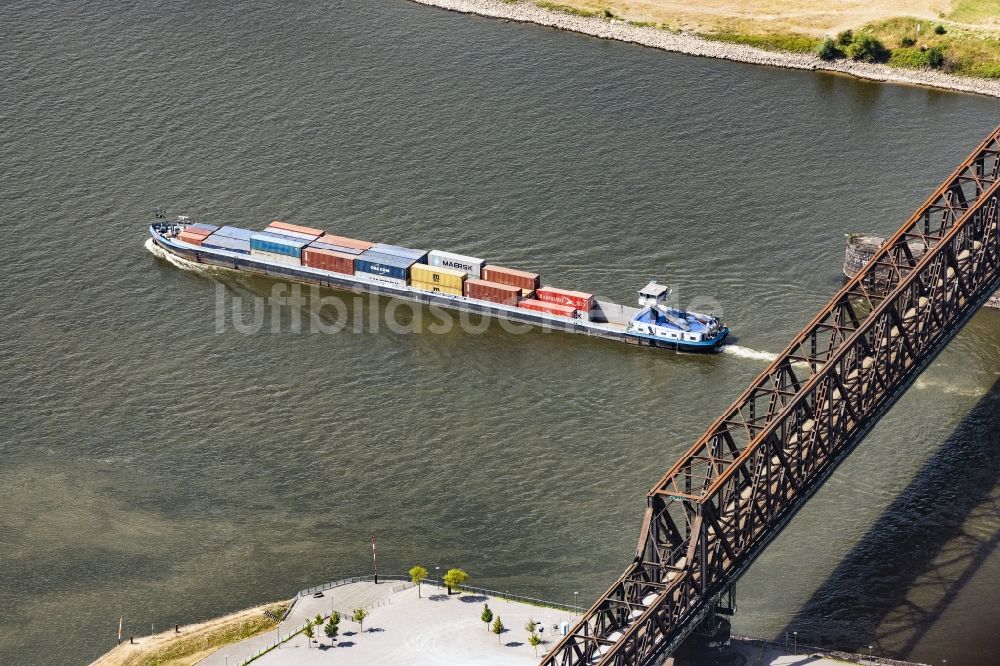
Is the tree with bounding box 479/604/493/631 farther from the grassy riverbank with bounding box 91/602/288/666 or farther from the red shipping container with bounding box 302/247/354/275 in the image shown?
the red shipping container with bounding box 302/247/354/275

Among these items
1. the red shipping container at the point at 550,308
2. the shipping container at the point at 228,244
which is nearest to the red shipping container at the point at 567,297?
the red shipping container at the point at 550,308

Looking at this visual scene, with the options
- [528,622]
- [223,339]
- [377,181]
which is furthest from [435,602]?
[377,181]

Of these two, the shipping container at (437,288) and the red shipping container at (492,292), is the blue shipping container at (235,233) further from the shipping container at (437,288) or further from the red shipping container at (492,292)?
the red shipping container at (492,292)

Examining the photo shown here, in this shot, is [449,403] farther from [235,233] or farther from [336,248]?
[235,233]

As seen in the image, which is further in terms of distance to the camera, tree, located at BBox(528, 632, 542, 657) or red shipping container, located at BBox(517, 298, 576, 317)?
red shipping container, located at BBox(517, 298, 576, 317)

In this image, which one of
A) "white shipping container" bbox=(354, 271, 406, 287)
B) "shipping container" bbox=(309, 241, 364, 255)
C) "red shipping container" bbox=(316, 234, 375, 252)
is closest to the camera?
"white shipping container" bbox=(354, 271, 406, 287)

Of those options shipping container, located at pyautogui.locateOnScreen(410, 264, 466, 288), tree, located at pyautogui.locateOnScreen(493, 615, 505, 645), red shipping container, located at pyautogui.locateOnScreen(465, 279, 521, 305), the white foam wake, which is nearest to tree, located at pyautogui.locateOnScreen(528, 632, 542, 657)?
tree, located at pyautogui.locateOnScreen(493, 615, 505, 645)
